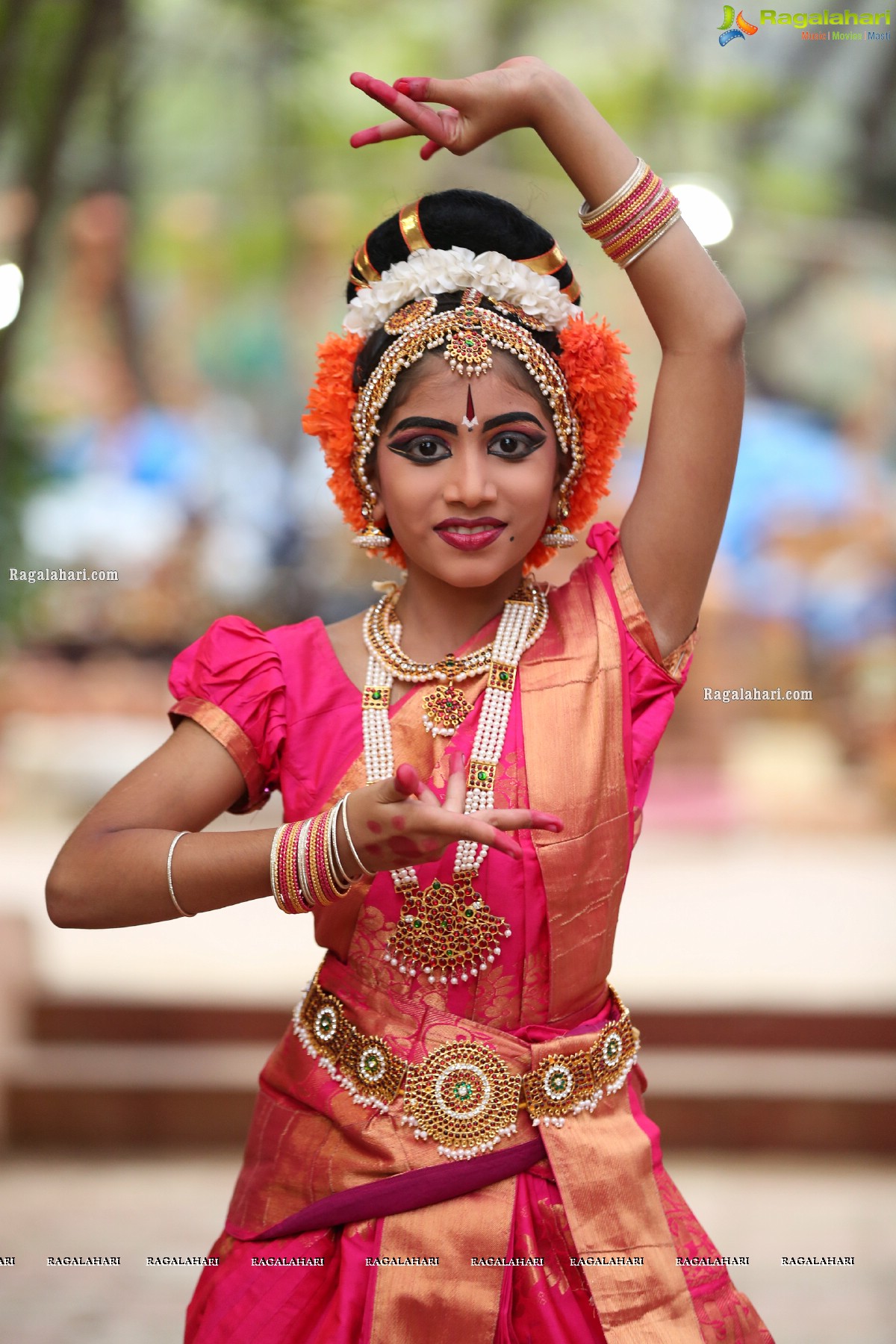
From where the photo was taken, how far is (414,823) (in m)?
1.51

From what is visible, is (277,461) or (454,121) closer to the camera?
(454,121)

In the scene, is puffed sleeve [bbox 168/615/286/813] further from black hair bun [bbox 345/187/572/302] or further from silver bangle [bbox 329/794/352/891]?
black hair bun [bbox 345/187/572/302]

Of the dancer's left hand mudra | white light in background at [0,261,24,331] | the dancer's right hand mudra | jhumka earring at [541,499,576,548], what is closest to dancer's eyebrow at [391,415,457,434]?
jhumka earring at [541,499,576,548]

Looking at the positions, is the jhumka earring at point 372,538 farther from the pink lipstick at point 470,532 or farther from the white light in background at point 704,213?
the white light in background at point 704,213

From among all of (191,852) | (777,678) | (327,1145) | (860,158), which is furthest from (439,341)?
(860,158)

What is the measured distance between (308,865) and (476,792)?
0.93ft

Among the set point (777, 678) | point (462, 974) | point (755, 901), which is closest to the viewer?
point (462, 974)

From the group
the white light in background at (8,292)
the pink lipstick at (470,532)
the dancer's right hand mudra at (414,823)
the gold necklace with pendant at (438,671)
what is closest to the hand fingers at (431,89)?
the pink lipstick at (470,532)

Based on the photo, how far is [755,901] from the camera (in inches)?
263

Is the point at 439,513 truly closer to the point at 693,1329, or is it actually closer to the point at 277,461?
the point at 693,1329

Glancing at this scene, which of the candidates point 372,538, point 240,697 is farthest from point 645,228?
point 240,697

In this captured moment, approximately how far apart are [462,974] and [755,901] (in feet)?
16.8

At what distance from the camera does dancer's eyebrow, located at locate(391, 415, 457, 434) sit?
6.03 feet

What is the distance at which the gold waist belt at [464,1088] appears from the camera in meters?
1.77
